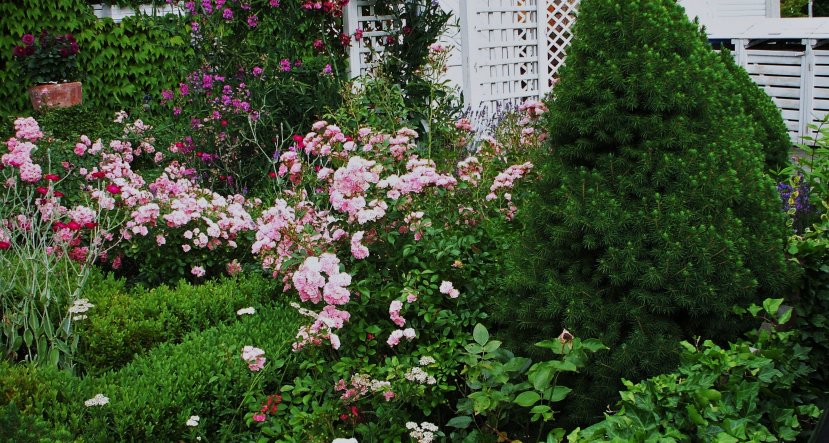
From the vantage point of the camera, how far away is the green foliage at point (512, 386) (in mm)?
2578

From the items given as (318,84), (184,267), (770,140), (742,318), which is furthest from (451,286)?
(318,84)

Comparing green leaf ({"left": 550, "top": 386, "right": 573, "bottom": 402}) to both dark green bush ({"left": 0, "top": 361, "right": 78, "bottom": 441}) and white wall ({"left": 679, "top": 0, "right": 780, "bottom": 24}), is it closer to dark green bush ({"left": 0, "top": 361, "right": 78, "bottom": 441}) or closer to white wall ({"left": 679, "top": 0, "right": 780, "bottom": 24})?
dark green bush ({"left": 0, "top": 361, "right": 78, "bottom": 441})

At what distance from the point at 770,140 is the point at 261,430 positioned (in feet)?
11.6

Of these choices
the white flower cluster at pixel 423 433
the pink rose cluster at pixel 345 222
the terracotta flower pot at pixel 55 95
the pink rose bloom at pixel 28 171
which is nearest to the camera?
the white flower cluster at pixel 423 433

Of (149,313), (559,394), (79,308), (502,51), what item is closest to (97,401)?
(79,308)

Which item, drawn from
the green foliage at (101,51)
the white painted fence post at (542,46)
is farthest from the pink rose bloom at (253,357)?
the green foliage at (101,51)

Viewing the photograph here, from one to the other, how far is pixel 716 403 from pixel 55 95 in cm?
845

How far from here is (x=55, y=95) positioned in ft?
29.9

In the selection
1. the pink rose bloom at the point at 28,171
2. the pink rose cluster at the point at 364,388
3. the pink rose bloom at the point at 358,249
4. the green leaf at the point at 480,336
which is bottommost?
the pink rose cluster at the point at 364,388

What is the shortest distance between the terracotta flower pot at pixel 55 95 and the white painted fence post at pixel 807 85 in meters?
8.36

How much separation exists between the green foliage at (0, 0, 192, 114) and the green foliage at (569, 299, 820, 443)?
766cm

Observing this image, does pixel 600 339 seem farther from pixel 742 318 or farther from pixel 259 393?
pixel 259 393

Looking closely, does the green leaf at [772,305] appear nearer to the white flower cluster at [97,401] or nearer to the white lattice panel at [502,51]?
the white flower cluster at [97,401]

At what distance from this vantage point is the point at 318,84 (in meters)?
6.86
